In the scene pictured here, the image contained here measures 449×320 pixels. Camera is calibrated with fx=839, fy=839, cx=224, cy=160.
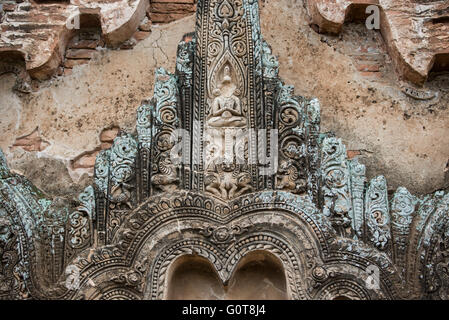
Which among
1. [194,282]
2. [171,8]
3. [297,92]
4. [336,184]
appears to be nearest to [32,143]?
[171,8]

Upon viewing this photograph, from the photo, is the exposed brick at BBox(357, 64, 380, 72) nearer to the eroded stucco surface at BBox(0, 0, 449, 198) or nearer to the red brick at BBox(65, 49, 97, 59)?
the eroded stucco surface at BBox(0, 0, 449, 198)

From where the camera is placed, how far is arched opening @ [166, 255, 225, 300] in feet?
19.2

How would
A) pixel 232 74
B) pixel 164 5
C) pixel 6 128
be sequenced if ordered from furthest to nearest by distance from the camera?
pixel 164 5 < pixel 6 128 < pixel 232 74

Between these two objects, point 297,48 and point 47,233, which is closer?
point 47,233

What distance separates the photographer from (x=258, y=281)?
19.5 feet

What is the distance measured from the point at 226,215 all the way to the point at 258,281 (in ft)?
1.77

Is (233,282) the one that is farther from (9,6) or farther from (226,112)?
(9,6)

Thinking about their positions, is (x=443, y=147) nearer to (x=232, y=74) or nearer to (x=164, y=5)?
(x=232, y=74)

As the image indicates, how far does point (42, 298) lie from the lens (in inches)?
222

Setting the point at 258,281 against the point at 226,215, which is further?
the point at 258,281

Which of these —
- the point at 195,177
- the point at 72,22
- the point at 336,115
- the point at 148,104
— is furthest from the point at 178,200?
the point at 72,22

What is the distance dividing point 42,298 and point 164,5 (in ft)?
9.72

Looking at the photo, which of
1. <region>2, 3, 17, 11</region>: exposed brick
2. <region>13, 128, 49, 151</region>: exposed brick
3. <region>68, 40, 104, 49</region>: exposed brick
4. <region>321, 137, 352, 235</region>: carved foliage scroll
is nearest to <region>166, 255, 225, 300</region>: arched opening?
<region>321, 137, 352, 235</region>: carved foliage scroll

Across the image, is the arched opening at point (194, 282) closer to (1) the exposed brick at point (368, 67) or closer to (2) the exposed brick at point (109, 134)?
(2) the exposed brick at point (109, 134)
